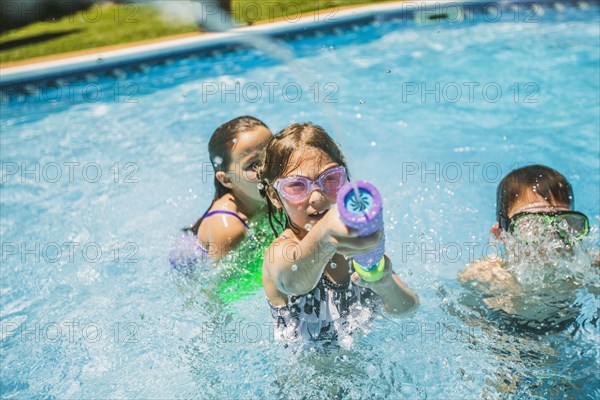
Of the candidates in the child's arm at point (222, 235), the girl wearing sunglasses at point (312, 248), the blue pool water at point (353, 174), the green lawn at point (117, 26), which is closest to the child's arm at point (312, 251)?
the girl wearing sunglasses at point (312, 248)

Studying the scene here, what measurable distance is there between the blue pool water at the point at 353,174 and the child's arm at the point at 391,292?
37cm

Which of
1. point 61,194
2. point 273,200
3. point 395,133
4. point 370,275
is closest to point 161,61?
point 61,194

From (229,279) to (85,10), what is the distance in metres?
10.3

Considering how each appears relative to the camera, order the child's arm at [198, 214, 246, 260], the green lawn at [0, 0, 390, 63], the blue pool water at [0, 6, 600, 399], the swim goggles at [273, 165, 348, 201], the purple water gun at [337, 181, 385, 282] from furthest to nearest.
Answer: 1. the green lawn at [0, 0, 390, 63]
2. the child's arm at [198, 214, 246, 260]
3. the blue pool water at [0, 6, 600, 399]
4. the swim goggles at [273, 165, 348, 201]
5. the purple water gun at [337, 181, 385, 282]

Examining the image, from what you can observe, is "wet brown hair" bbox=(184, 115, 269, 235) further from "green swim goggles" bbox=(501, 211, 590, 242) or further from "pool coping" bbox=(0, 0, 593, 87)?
"pool coping" bbox=(0, 0, 593, 87)

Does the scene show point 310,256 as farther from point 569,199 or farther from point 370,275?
point 569,199

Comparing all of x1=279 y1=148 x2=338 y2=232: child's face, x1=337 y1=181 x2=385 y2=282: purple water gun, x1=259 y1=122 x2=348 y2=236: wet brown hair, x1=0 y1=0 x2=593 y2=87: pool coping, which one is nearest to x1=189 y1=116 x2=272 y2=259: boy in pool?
x1=259 y1=122 x2=348 y2=236: wet brown hair

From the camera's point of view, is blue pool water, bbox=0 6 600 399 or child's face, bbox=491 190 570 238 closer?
child's face, bbox=491 190 570 238

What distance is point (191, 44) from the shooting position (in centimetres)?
871

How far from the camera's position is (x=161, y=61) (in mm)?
8727

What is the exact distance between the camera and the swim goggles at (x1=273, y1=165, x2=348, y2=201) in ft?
8.69

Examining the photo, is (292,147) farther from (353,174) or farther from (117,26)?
(117,26)

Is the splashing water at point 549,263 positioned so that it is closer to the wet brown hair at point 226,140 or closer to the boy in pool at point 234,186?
the boy in pool at point 234,186

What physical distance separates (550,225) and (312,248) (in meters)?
1.52
